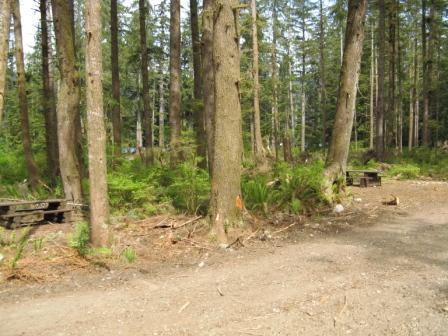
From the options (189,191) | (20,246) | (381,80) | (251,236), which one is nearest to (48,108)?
(189,191)

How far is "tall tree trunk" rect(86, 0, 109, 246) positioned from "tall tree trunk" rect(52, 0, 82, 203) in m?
3.51

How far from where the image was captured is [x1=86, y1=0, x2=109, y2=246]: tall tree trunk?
5977 mm

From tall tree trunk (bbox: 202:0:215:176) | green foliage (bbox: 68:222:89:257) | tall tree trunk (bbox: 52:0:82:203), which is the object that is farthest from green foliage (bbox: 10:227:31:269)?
tall tree trunk (bbox: 202:0:215:176)

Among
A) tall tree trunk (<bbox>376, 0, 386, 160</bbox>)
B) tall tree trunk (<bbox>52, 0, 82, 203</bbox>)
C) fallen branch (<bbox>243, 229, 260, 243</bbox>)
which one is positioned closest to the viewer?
fallen branch (<bbox>243, 229, 260, 243</bbox>)

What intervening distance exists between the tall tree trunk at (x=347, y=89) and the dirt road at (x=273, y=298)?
351cm

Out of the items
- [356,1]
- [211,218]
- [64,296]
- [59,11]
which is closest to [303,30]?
[356,1]

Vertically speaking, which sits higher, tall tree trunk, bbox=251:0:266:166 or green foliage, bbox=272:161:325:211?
tall tree trunk, bbox=251:0:266:166

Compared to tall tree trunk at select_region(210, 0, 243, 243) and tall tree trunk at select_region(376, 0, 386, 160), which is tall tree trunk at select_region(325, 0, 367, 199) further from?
tall tree trunk at select_region(376, 0, 386, 160)

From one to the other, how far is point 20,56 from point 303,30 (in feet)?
105

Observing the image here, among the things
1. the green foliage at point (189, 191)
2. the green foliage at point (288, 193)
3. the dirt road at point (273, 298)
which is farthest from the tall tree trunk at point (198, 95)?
the dirt road at point (273, 298)

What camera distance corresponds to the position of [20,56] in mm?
12844

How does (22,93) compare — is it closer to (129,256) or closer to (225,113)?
(225,113)

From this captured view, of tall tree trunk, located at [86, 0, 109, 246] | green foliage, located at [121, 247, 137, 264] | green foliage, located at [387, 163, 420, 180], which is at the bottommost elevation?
green foliage, located at [121, 247, 137, 264]

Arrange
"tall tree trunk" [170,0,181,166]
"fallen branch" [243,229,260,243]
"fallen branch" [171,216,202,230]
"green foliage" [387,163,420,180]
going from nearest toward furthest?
"fallen branch" [243,229,260,243] → "fallen branch" [171,216,202,230] → "tall tree trunk" [170,0,181,166] → "green foliage" [387,163,420,180]
